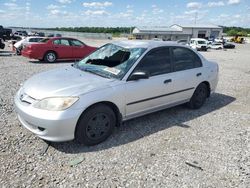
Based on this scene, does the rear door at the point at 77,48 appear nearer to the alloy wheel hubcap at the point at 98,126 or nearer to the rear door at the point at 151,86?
the rear door at the point at 151,86

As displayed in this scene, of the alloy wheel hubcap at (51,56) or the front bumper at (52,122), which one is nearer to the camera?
the front bumper at (52,122)

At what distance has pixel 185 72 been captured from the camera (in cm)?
480

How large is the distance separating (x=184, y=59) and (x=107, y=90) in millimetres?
2204

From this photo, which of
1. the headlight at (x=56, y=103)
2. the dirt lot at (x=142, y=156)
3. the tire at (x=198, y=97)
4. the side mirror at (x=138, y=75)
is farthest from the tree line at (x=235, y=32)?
the headlight at (x=56, y=103)

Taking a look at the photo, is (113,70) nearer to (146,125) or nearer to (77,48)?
(146,125)

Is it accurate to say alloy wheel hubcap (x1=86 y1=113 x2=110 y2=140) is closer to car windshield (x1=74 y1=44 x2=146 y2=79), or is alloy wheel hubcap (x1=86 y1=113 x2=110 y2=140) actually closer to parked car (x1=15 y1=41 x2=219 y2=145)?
parked car (x1=15 y1=41 x2=219 y2=145)

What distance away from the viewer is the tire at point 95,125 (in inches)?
132

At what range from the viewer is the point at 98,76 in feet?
12.6

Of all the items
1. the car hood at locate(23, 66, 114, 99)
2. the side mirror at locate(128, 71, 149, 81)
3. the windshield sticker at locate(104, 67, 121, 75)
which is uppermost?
the windshield sticker at locate(104, 67, 121, 75)

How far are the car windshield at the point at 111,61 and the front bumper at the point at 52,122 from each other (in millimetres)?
1027

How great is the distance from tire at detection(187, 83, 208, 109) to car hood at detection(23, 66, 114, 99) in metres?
2.41

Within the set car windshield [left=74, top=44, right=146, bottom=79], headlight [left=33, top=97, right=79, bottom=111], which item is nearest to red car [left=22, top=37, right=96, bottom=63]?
car windshield [left=74, top=44, right=146, bottom=79]

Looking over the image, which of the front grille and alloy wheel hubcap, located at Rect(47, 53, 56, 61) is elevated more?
the front grille

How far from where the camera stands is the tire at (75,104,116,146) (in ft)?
11.0
